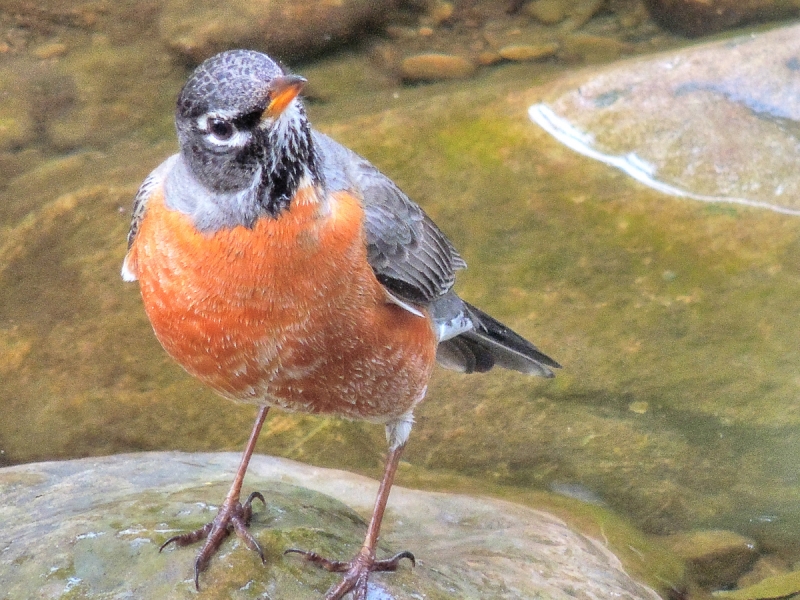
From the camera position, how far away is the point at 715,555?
12.4ft

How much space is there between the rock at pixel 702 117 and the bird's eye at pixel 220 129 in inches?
125

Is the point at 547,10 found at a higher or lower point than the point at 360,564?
higher

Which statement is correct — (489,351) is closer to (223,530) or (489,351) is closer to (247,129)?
(223,530)

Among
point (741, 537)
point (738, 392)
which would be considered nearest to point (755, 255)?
point (738, 392)

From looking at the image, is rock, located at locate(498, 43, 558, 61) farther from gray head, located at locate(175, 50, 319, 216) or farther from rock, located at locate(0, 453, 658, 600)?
gray head, located at locate(175, 50, 319, 216)

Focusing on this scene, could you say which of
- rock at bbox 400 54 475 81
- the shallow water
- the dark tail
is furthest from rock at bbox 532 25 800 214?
the dark tail

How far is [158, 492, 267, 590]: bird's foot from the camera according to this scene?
2.63 meters

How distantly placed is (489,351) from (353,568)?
1445 mm

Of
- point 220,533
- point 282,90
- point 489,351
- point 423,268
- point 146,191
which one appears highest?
point 282,90

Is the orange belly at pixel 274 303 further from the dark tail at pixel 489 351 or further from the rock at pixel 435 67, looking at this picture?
the rock at pixel 435 67

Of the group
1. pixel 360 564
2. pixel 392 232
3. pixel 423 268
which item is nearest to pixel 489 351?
pixel 423 268

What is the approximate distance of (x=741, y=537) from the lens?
3.81 m

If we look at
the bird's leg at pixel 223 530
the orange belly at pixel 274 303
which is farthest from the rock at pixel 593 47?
the bird's leg at pixel 223 530

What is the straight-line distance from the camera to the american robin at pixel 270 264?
2.42 meters
